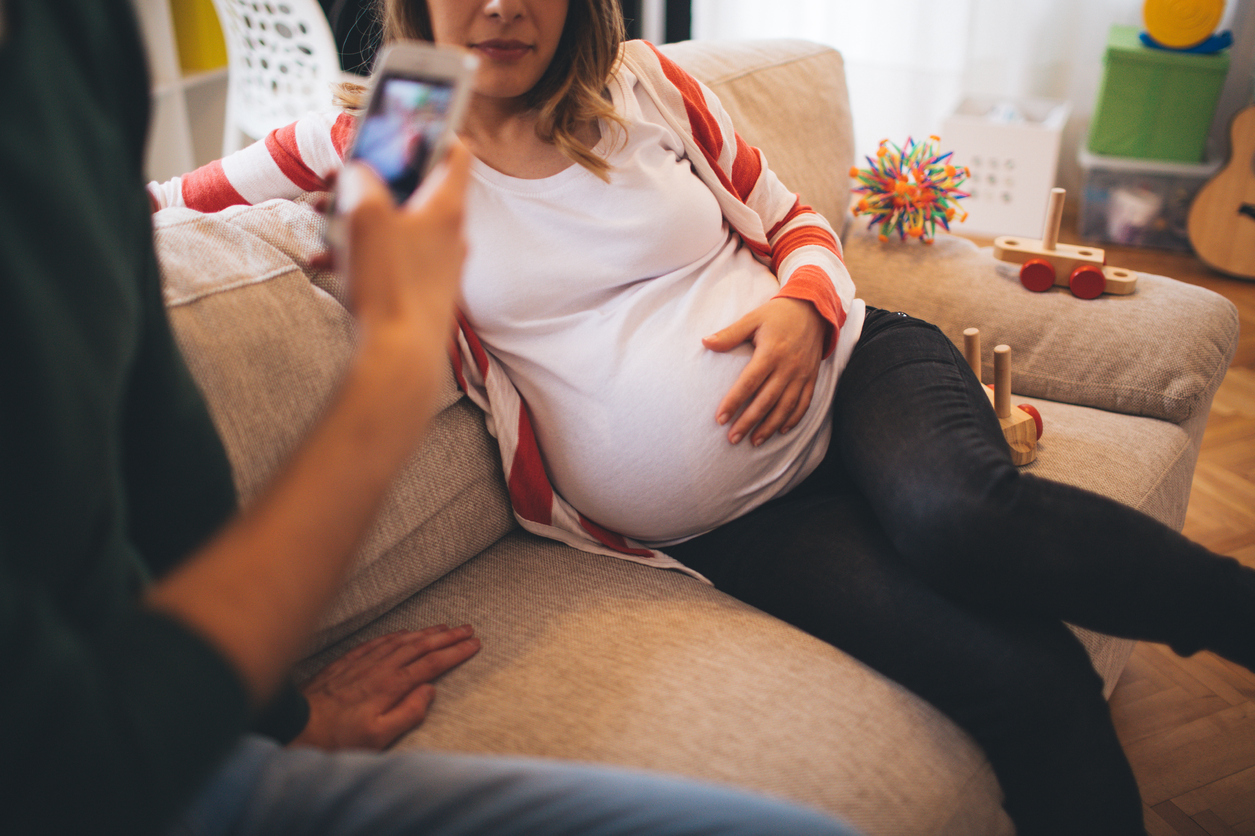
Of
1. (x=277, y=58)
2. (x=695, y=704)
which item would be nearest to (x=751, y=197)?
(x=695, y=704)

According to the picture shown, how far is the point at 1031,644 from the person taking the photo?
81cm

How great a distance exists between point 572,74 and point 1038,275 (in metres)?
0.82

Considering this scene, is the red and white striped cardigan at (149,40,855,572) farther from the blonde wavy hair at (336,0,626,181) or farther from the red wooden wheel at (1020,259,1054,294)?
the red wooden wheel at (1020,259,1054,294)

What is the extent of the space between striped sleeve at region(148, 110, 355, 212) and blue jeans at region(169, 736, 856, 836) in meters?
0.70

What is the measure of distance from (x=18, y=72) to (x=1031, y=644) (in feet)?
2.80

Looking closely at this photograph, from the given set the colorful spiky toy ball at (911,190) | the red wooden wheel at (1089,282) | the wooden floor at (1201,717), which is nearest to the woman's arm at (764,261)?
the colorful spiky toy ball at (911,190)

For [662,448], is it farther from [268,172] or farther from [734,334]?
[268,172]

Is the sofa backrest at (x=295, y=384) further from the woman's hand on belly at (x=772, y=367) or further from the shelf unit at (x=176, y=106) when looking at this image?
the shelf unit at (x=176, y=106)

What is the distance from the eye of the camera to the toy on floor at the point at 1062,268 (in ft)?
4.47

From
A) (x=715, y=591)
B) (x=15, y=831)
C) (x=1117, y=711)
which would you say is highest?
(x=15, y=831)

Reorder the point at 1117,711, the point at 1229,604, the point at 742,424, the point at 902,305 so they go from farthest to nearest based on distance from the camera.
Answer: the point at 902,305 → the point at 1117,711 → the point at 742,424 → the point at 1229,604

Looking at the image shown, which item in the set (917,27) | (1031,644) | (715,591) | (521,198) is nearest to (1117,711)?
(1031,644)

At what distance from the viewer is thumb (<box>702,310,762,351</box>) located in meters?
0.96

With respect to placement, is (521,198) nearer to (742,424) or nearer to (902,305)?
(742,424)
